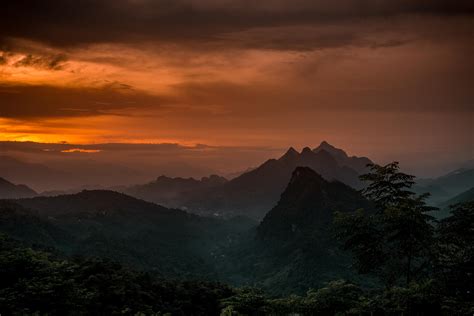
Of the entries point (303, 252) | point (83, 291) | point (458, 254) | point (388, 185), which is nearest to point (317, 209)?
point (303, 252)

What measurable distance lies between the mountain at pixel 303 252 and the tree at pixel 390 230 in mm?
88821

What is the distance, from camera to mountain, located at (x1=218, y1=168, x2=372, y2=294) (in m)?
120

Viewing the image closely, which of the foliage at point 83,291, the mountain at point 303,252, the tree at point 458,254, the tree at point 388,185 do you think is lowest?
the mountain at point 303,252

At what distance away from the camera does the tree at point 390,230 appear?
19.9 metres

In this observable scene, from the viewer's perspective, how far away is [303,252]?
139875 millimetres

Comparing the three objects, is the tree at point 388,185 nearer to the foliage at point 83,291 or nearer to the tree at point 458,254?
the tree at point 458,254

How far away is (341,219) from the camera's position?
21.2m

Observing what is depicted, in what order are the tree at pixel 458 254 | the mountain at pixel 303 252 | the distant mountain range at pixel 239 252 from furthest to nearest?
the mountain at pixel 303 252 → the distant mountain range at pixel 239 252 → the tree at pixel 458 254

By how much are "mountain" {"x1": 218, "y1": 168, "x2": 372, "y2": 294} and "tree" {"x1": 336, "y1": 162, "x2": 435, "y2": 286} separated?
8882 centimetres

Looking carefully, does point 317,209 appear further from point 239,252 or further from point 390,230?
point 390,230

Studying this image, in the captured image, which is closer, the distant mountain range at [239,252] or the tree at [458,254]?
the tree at [458,254]

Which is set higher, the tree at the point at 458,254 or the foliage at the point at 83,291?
the tree at the point at 458,254

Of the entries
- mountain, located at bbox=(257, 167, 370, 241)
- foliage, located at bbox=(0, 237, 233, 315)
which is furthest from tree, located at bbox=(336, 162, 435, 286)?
mountain, located at bbox=(257, 167, 370, 241)

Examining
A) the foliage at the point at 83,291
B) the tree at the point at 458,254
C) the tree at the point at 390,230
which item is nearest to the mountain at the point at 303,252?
the foliage at the point at 83,291
